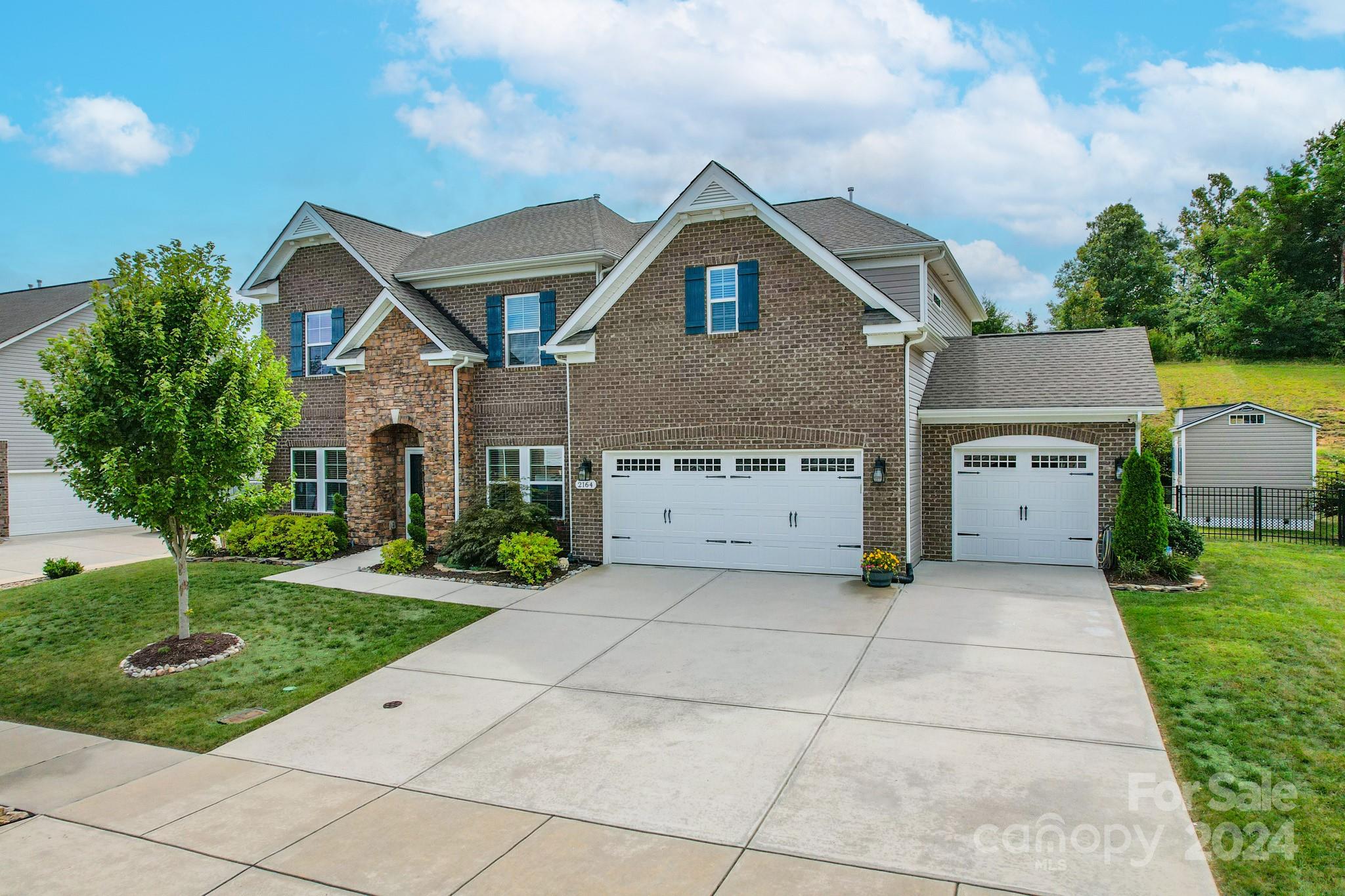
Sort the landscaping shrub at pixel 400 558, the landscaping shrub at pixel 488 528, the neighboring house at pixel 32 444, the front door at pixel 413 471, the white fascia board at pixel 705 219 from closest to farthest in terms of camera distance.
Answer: the white fascia board at pixel 705 219 → the landscaping shrub at pixel 488 528 → the landscaping shrub at pixel 400 558 → the front door at pixel 413 471 → the neighboring house at pixel 32 444

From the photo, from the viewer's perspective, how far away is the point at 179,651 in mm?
10523

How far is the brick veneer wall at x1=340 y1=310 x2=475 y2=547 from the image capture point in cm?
1683

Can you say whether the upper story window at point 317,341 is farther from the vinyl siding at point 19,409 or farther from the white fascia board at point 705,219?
the vinyl siding at point 19,409

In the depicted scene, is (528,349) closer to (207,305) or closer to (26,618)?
(207,305)

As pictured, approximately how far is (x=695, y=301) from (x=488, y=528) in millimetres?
6052

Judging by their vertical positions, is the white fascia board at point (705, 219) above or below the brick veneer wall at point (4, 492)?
above

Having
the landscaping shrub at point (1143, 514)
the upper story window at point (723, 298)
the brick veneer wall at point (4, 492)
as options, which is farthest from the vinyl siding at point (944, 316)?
the brick veneer wall at point (4, 492)

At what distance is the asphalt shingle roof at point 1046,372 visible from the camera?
48.3ft

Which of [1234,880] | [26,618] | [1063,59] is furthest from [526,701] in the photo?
[1063,59]

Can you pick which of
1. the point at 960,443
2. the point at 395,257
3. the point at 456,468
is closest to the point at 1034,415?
the point at 960,443

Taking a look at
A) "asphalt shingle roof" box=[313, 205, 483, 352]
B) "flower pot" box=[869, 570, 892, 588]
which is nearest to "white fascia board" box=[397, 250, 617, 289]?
"asphalt shingle roof" box=[313, 205, 483, 352]

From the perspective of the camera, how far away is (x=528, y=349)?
1725 cm

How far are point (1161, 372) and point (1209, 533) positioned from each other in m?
23.8

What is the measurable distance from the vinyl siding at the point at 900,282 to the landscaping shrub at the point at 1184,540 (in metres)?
6.13
